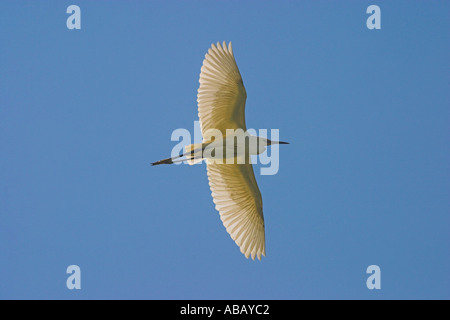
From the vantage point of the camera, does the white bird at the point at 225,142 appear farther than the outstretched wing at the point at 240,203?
No

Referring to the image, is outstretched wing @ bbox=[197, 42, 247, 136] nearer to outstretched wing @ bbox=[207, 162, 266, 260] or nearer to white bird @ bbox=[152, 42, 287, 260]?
white bird @ bbox=[152, 42, 287, 260]

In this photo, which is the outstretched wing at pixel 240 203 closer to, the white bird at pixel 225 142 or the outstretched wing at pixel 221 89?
the white bird at pixel 225 142

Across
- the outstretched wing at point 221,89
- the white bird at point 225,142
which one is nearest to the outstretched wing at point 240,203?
the white bird at point 225,142

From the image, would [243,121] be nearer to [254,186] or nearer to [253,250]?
[254,186]

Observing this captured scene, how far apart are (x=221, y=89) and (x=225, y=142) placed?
2.77 ft

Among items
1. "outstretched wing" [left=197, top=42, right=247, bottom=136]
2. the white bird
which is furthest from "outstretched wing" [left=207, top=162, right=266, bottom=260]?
"outstretched wing" [left=197, top=42, right=247, bottom=136]

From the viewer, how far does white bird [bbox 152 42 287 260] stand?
10.7 meters

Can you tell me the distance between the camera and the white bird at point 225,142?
10.7 meters

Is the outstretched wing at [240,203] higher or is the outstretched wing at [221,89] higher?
the outstretched wing at [221,89]

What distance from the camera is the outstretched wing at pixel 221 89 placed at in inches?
421

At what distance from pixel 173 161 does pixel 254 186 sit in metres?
1.65

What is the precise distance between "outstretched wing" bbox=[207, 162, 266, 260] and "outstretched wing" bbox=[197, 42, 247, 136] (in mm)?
997

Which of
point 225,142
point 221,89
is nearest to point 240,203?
point 225,142
